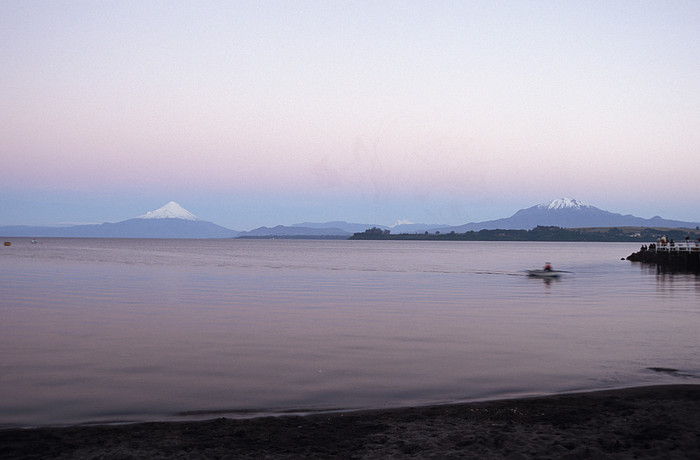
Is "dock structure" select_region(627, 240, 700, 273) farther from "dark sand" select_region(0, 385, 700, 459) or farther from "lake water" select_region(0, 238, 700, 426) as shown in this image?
"dark sand" select_region(0, 385, 700, 459)

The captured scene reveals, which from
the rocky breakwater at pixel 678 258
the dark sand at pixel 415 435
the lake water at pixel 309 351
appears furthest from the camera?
the rocky breakwater at pixel 678 258

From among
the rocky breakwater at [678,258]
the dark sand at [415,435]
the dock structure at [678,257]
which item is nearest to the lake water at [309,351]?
the dark sand at [415,435]

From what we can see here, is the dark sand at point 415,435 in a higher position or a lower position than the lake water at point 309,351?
higher

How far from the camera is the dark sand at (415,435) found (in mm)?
9000

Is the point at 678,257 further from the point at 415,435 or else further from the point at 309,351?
the point at 415,435

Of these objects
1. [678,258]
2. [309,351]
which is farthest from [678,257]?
[309,351]

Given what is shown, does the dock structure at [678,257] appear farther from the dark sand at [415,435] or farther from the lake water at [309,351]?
the dark sand at [415,435]

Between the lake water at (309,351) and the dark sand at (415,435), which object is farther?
the lake water at (309,351)

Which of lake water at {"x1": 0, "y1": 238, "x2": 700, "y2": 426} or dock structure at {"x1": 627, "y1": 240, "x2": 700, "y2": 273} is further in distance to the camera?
dock structure at {"x1": 627, "y1": 240, "x2": 700, "y2": 273}

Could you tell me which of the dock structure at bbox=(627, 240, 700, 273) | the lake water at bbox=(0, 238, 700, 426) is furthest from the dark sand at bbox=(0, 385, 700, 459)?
the dock structure at bbox=(627, 240, 700, 273)

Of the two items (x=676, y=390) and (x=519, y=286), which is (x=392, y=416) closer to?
(x=676, y=390)

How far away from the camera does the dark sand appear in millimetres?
9000

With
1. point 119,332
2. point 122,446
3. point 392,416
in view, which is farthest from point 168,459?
point 119,332

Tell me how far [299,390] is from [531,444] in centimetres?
576
